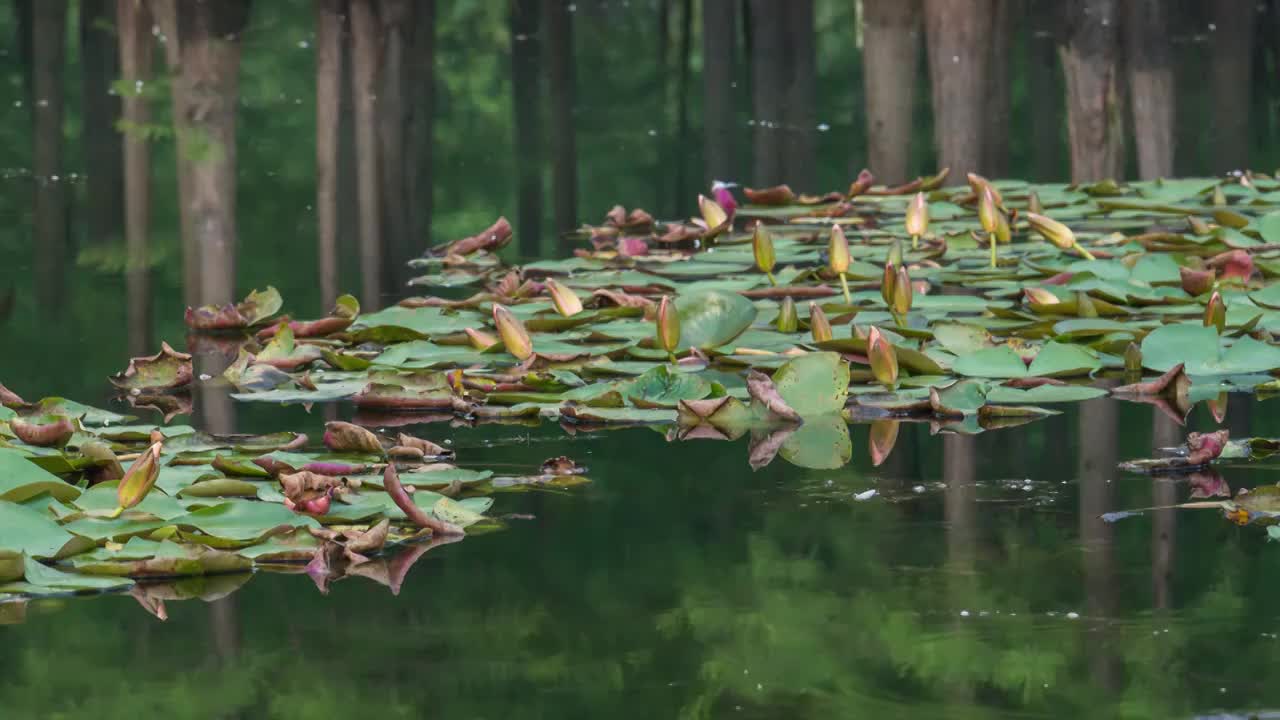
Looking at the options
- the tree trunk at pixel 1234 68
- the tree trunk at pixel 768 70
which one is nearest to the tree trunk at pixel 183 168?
the tree trunk at pixel 768 70

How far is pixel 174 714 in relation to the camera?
7.08 ft

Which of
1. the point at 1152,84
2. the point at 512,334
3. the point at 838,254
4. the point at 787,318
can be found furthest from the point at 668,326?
the point at 1152,84

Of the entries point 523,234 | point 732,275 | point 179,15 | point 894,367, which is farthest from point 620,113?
point 894,367

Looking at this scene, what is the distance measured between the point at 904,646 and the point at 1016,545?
0.54 metres

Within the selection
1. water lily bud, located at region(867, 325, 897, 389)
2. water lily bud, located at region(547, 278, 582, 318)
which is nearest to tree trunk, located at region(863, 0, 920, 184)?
water lily bud, located at region(547, 278, 582, 318)

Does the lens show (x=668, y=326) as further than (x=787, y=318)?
No

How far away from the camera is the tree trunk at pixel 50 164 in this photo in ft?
22.8

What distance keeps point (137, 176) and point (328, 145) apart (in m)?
1.04

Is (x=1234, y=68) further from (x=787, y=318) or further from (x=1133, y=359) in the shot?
(x=1133, y=359)

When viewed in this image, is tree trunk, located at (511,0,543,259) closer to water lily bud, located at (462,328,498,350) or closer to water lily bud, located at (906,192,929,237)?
water lily bud, located at (906,192,929,237)

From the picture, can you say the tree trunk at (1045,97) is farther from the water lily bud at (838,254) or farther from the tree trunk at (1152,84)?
the water lily bud at (838,254)

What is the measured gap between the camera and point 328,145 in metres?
10.3

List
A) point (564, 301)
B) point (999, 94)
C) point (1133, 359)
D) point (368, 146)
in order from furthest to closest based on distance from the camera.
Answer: point (999, 94) < point (368, 146) < point (564, 301) < point (1133, 359)

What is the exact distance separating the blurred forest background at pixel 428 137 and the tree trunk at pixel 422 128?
0.14 feet
